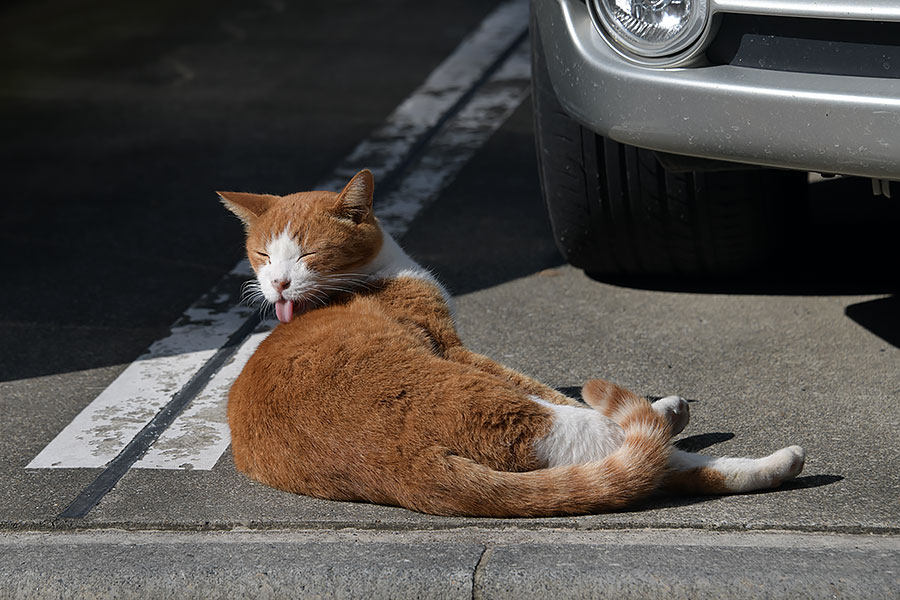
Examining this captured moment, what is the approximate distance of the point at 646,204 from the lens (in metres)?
3.71

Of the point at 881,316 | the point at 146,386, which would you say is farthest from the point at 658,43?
the point at 146,386

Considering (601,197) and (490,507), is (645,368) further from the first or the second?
(490,507)

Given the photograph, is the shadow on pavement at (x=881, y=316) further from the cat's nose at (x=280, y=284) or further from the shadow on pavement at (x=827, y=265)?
the cat's nose at (x=280, y=284)

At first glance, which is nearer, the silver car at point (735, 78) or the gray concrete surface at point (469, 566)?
the gray concrete surface at point (469, 566)

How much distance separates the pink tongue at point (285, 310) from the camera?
297 cm

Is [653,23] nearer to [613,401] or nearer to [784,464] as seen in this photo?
[613,401]

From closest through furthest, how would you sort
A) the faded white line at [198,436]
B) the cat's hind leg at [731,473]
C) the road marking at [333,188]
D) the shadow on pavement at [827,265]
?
1. the cat's hind leg at [731,473]
2. the faded white line at [198,436]
3. the road marking at [333,188]
4. the shadow on pavement at [827,265]

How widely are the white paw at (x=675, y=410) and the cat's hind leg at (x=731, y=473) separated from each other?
24cm

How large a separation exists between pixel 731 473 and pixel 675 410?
0.30 m

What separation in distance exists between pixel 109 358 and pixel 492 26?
4696 millimetres

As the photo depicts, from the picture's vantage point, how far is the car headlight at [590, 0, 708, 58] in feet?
9.25

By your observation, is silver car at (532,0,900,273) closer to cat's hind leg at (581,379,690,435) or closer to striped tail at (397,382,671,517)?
cat's hind leg at (581,379,690,435)

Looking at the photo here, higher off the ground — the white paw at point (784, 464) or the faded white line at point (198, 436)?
the white paw at point (784, 464)

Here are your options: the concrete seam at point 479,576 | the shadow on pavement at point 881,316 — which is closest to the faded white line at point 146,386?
the concrete seam at point 479,576
